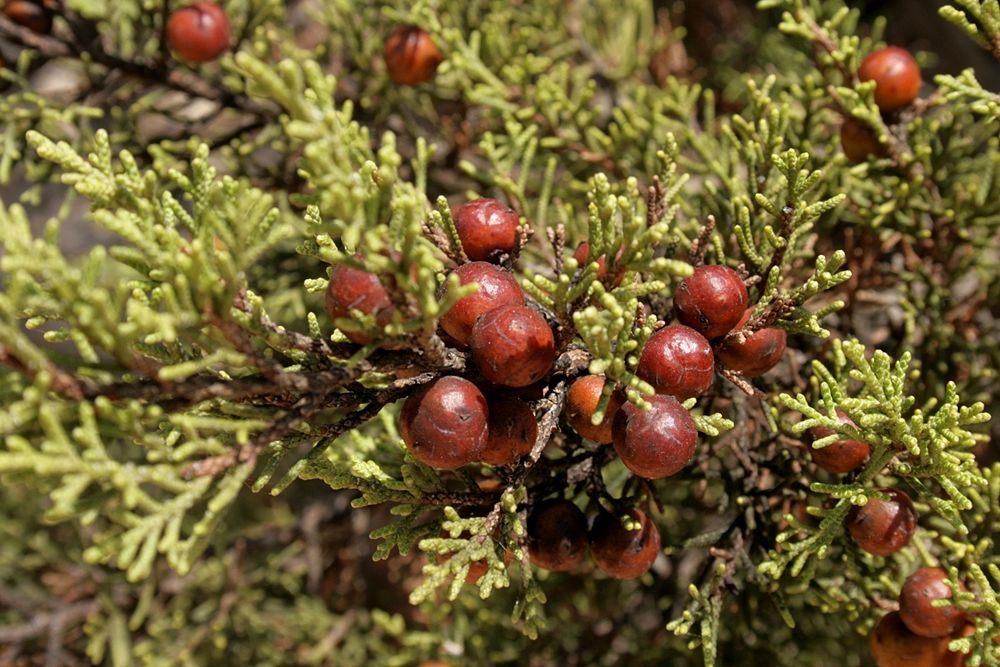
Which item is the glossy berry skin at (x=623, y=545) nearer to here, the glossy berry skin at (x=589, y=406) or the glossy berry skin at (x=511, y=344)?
the glossy berry skin at (x=589, y=406)

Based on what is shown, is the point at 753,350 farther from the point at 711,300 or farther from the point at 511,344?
the point at 511,344

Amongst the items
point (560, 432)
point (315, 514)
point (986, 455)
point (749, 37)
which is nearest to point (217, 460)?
point (560, 432)

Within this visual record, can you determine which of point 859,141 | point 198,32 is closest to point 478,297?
point 859,141

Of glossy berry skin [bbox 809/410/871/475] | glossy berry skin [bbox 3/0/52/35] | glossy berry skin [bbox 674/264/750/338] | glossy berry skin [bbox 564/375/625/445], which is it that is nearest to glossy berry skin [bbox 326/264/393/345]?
glossy berry skin [bbox 564/375/625/445]

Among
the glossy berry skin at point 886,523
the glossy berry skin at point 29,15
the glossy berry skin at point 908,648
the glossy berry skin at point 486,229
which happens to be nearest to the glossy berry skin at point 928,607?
the glossy berry skin at point 908,648

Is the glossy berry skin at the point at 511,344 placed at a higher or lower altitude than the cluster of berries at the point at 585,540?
higher

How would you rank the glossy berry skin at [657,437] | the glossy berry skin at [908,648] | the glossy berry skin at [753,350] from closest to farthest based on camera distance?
the glossy berry skin at [657,437], the glossy berry skin at [753,350], the glossy berry skin at [908,648]

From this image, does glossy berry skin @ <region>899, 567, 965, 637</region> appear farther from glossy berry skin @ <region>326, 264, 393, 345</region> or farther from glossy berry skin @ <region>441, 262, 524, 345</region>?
glossy berry skin @ <region>326, 264, 393, 345</region>
